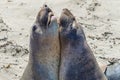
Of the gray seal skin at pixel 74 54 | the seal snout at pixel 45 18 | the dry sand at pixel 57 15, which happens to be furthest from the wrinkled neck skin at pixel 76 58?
the dry sand at pixel 57 15

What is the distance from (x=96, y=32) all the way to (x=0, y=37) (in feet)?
3.64

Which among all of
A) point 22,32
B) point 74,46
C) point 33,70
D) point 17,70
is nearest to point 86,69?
point 74,46

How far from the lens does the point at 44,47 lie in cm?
261

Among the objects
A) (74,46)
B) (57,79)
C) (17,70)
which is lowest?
(17,70)

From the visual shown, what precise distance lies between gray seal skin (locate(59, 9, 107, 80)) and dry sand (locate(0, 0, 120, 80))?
4.32 feet

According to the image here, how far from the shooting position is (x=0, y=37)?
4637mm

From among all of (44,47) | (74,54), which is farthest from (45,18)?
(74,54)

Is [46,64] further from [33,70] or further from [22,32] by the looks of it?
[22,32]

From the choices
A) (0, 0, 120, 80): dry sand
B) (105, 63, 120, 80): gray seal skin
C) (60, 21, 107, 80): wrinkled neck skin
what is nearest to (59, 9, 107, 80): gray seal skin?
(60, 21, 107, 80): wrinkled neck skin

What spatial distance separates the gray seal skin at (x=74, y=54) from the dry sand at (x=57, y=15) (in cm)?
132

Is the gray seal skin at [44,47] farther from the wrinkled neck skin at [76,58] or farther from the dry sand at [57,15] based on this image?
the dry sand at [57,15]

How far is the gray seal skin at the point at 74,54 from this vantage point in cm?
257

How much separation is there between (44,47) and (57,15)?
2.62 m

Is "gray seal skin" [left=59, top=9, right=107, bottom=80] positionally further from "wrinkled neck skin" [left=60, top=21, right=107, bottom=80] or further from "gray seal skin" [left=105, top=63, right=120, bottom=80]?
"gray seal skin" [left=105, top=63, right=120, bottom=80]
